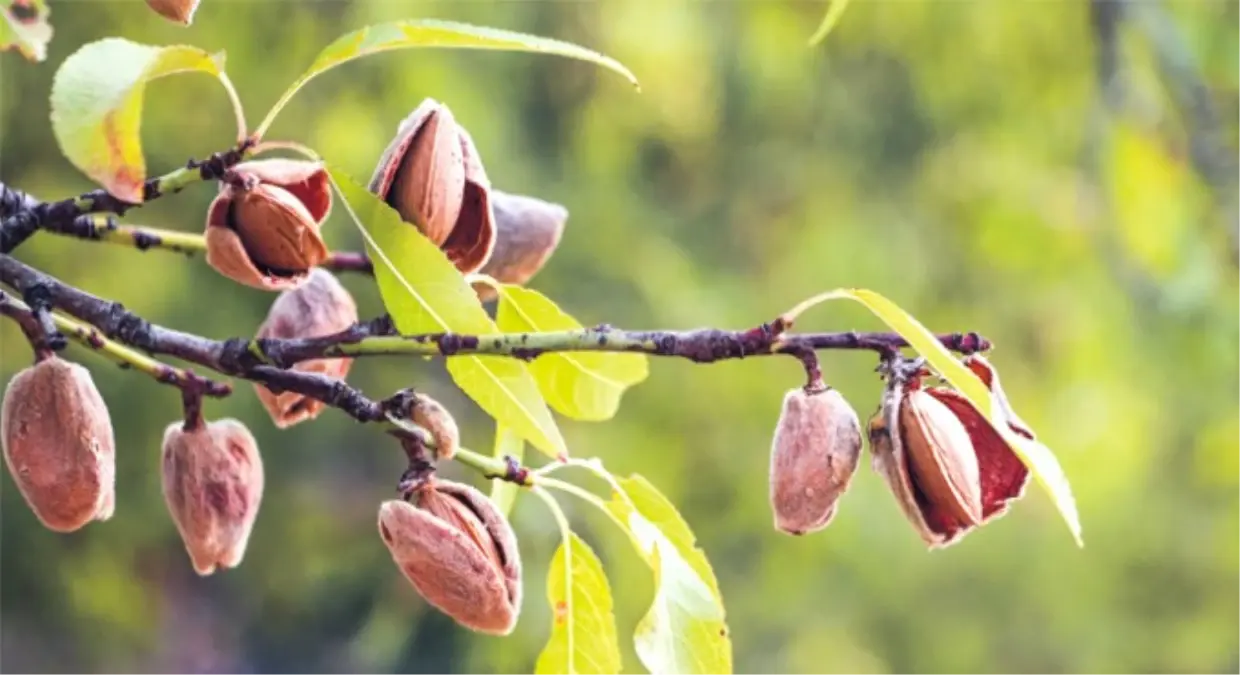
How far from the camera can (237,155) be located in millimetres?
286

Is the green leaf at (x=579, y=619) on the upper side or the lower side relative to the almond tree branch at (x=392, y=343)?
lower

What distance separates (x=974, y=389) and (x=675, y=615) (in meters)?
0.09

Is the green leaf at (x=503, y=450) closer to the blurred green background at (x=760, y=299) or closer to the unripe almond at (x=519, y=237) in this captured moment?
the unripe almond at (x=519, y=237)

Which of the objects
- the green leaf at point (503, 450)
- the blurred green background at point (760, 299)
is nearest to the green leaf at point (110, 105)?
the green leaf at point (503, 450)

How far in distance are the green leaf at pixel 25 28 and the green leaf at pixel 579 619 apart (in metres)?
0.17

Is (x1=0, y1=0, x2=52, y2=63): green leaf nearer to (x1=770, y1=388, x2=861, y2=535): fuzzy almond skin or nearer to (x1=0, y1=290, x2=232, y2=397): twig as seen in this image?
(x1=0, y1=290, x2=232, y2=397): twig

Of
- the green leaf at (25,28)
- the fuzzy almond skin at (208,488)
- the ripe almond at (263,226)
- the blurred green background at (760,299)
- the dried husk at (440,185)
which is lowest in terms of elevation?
the fuzzy almond skin at (208,488)

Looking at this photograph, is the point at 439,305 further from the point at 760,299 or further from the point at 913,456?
the point at 760,299

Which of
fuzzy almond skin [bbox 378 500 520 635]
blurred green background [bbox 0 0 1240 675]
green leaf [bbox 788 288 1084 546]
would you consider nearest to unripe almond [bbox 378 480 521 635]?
fuzzy almond skin [bbox 378 500 520 635]

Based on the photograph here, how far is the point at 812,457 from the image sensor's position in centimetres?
28

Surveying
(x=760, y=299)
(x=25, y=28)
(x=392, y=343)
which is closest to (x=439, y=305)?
(x=392, y=343)

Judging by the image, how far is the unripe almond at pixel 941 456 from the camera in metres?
0.27

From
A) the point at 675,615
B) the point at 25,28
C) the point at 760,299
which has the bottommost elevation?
the point at 675,615

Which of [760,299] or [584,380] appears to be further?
[760,299]
